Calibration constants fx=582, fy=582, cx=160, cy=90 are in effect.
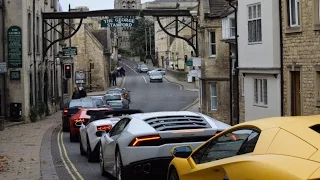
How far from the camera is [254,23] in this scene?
21.9 m

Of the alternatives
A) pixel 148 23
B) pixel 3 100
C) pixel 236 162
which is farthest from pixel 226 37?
pixel 148 23

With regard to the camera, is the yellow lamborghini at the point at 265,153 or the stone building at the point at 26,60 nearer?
the yellow lamborghini at the point at 265,153

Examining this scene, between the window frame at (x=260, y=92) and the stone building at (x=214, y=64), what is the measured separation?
12.6 meters

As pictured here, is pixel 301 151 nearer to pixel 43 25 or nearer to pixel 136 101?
pixel 43 25

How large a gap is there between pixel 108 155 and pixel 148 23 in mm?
135706

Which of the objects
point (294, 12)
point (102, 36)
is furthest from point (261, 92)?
point (102, 36)

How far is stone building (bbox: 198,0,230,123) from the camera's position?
35312 millimetres

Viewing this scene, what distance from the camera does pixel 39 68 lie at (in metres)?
37.8

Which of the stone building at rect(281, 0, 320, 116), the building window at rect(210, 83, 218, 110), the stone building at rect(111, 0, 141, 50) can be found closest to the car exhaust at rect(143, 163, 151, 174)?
the stone building at rect(281, 0, 320, 116)

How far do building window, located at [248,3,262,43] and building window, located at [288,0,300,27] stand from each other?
2.27 m

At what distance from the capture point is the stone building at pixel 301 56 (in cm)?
1741

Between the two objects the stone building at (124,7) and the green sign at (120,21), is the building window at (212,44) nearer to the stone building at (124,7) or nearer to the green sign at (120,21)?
the green sign at (120,21)

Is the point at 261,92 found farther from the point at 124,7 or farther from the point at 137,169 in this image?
the point at 124,7

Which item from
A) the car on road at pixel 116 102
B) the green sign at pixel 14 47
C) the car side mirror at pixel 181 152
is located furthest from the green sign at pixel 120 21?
the car side mirror at pixel 181 152
